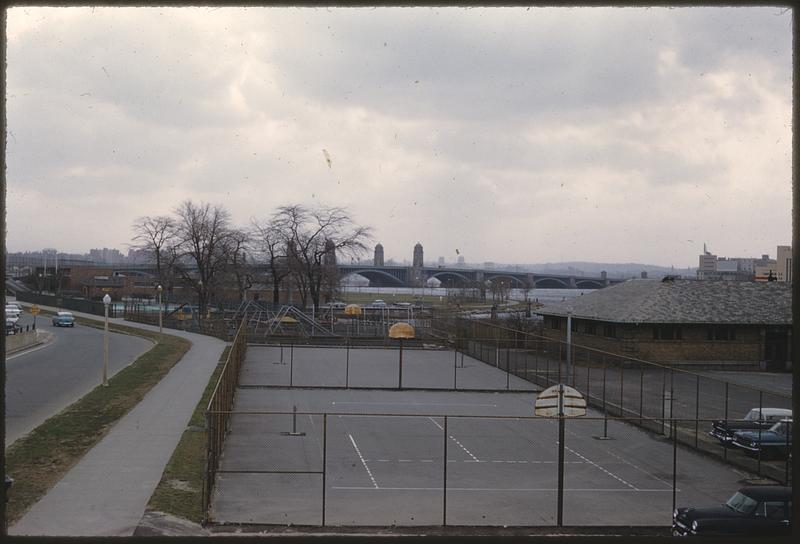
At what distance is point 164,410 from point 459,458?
950 centimetres

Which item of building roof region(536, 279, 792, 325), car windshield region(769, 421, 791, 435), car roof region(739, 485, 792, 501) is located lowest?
car windshield region(769, 421, 791, 435)

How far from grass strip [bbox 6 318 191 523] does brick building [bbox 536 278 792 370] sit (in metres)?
25.7

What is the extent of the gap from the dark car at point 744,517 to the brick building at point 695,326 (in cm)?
2990

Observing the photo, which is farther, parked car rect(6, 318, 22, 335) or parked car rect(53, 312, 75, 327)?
parked car rect(53, 312, 75, 327)

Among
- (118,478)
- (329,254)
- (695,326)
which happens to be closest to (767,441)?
(118,478)

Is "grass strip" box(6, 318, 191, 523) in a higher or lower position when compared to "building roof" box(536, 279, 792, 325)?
lower

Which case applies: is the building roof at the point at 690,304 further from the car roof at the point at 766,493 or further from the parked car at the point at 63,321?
the parked car at the point at 63,321

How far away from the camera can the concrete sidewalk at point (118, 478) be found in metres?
11.4

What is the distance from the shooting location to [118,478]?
14430 mm

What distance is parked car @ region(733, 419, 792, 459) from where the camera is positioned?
1966 centimetres

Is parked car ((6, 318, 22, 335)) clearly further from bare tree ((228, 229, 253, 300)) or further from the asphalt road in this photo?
bare tree ((228, 229, 253, 300))

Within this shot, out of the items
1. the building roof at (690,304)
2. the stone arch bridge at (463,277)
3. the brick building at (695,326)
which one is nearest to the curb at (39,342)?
the building roof at (690,304)

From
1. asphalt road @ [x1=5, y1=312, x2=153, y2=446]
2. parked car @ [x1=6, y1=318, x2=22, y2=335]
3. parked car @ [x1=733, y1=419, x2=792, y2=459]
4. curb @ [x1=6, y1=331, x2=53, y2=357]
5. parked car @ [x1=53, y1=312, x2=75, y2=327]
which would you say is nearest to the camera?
parked car @ [x1=733, y1=419, x2=792, y2=459]

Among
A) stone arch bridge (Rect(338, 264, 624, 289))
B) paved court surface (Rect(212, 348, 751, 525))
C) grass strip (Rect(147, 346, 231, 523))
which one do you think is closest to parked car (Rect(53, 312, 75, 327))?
stone arch bridge (Rect(338, 264, 624, 289))
